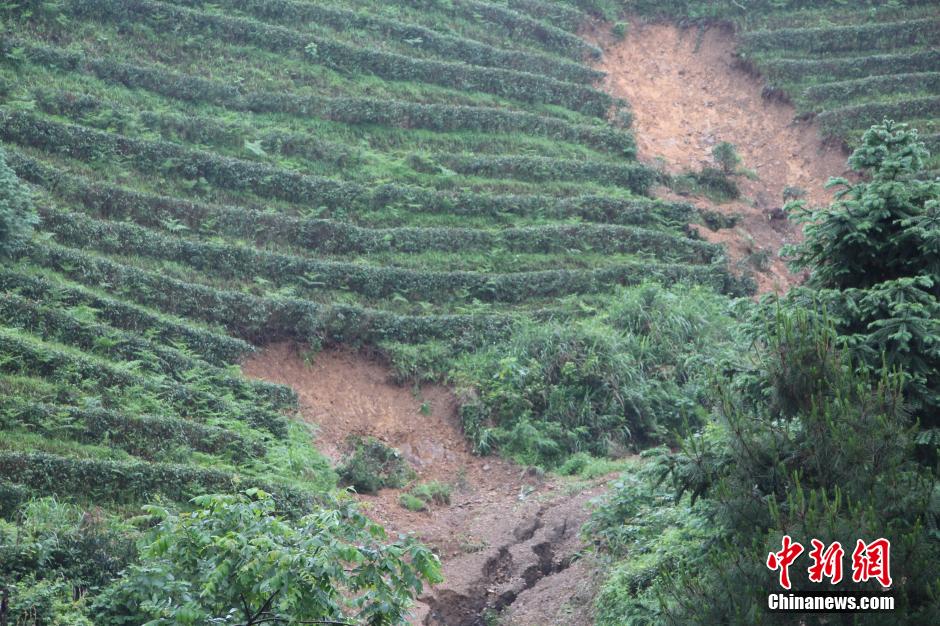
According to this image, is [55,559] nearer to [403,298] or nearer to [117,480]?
[117,480]

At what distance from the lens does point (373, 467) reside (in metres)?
13.9

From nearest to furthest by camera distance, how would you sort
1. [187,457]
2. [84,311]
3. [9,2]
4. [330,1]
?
[187,457], [84,311], [9,2], [330,1]

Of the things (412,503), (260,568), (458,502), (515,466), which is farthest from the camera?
(515,466)

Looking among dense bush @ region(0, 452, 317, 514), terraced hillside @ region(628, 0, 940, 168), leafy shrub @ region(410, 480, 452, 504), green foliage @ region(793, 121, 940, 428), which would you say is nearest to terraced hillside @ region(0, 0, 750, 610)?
dense bush @ region(0, 452, 317, 514)

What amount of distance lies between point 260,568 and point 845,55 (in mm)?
21744

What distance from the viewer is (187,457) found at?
11.9m

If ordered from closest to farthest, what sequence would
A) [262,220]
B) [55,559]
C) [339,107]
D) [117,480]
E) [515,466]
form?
[55,559] < [117,480] < [515,466] < [262,220] < [339,107]

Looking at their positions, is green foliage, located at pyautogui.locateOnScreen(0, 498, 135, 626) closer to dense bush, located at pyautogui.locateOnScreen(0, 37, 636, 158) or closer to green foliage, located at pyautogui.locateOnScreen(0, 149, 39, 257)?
green foliage, located at pyautogui.locateOnScreen(0, 149, 39, 257)

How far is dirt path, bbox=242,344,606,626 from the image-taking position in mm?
11109

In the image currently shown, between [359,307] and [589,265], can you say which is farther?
[589,265]

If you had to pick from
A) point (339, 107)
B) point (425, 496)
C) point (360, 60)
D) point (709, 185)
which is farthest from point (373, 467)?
point (709, 185)

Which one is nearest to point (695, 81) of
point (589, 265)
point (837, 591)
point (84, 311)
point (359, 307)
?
point (589, 265)

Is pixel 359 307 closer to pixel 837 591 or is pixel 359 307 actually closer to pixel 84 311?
pixel 84 311

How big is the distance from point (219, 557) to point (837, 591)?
3.82 metres
